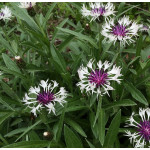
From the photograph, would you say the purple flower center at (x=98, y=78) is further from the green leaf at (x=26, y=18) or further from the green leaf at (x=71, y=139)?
the green leaf at (x=26, y=18)

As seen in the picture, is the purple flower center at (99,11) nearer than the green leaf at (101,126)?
No

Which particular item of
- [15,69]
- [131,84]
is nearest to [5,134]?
[15,69]

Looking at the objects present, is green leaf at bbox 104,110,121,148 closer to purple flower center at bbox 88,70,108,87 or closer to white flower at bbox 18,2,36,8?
purple flower center at bbox 88,70,108,87

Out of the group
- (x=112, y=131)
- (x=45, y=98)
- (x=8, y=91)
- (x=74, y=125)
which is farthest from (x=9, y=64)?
(x=112, y=131)

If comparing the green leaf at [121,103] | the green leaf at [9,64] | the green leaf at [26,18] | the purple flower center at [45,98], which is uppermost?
the green leaf at [26,18]

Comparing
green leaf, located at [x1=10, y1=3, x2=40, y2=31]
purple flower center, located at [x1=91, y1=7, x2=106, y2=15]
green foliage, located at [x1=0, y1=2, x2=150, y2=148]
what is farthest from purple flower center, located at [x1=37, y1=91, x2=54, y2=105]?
purple flower center, located at [x1=91, y1=7, x2=106, y2=15]

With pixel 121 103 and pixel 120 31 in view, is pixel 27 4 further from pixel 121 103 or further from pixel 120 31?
pixel 121 103

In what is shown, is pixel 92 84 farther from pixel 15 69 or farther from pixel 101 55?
pixel 15 69

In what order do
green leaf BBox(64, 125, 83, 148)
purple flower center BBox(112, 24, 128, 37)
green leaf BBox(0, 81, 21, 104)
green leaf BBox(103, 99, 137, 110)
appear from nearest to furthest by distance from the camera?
green leaf BBox(64, 125, 83, 148)
green leaf BBox(103, 99, 137, 110)
purple flower center BBox(112, 24, 128, 37)
green leaf BBox(0, 81, 21, 104)


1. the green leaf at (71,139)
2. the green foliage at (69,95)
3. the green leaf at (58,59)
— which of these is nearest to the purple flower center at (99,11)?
the green foliage at (69,95)
